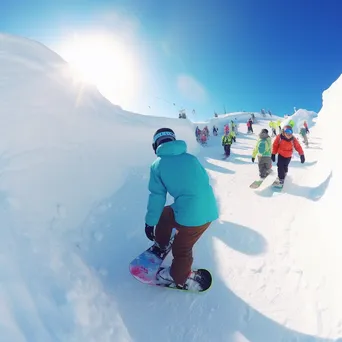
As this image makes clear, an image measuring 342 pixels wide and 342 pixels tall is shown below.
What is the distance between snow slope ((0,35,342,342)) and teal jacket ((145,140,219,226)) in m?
1.05

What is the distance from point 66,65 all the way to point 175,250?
5.80 m

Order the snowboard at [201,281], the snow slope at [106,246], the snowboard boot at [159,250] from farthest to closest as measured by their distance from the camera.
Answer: the snowboard boot at [159,250] → the snowboard at [201,281] → the snow slope at [106,246]

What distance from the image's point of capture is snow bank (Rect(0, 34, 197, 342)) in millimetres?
2117

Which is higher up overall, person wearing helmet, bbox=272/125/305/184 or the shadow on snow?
person wearing helmet, bbox=272/125/305/184

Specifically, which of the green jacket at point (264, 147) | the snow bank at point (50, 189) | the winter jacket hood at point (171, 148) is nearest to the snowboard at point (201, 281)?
the snow bank at point (50, 189)

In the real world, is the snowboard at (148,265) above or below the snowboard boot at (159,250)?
below

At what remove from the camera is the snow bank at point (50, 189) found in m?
2.12

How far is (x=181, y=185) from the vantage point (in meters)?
2.82

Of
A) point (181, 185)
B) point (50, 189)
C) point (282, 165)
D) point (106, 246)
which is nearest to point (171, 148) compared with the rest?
point (181, 185)

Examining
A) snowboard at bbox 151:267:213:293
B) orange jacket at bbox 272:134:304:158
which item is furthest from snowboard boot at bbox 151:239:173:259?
orange jacket at bbox 272:134:304:158

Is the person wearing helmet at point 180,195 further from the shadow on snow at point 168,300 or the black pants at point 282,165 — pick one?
the black pants at point 282,165

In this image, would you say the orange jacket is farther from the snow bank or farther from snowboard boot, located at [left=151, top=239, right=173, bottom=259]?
snowboard boot, located at [left=151, top=239, right=173, bottom=259]

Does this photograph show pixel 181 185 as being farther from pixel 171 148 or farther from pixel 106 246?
pixel 106 246

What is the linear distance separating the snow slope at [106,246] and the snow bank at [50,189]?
0.02m
